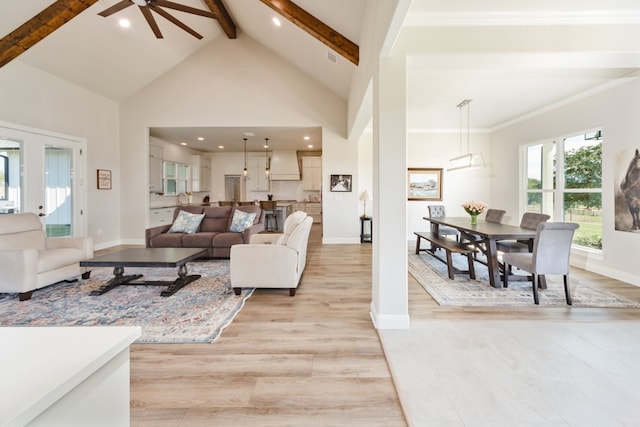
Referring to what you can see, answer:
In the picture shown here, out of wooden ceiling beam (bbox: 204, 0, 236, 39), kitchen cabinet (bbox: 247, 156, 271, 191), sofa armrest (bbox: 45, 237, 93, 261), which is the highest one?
wooden ceiling beam (bbox: 204, 0, 236, 39)

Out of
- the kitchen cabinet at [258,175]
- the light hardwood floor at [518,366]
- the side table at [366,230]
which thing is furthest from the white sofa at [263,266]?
the kitchen cabinet at [258,175]

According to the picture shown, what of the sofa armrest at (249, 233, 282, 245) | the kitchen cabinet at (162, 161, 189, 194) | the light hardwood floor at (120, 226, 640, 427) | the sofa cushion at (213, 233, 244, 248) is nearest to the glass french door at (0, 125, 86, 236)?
the kitchen cabinet at (162, 161, 189, 194)

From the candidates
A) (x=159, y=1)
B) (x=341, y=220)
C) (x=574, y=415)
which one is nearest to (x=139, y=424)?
(x=574, y=415)

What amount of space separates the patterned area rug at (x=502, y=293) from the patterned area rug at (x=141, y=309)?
7.59ft

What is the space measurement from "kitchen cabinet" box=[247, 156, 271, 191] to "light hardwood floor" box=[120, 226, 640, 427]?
25.0 feet

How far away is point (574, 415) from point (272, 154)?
31.7 ft

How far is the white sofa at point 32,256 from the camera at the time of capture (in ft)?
10.5

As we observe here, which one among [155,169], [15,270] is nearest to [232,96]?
[155,169]

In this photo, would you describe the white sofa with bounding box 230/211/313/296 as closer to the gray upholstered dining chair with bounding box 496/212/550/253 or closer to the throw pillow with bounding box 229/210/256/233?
the throw pillow with bounding box 229/210/256/233

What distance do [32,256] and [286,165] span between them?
7482 millimetres

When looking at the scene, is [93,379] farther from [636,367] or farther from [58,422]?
[636,367]

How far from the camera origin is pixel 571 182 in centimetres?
504

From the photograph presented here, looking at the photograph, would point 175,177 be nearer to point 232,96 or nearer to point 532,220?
point 232,96

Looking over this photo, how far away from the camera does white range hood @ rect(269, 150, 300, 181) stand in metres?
10.2
